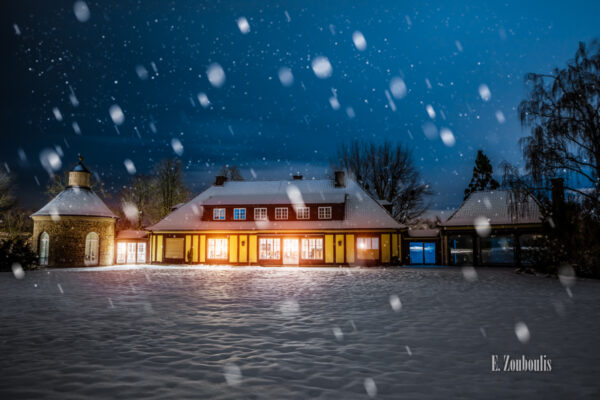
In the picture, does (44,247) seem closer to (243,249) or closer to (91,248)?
(91,248)

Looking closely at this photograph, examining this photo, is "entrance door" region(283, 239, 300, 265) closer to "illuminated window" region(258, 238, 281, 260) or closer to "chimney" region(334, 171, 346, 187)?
"illuminated window" region(258, 238, 281, 260)

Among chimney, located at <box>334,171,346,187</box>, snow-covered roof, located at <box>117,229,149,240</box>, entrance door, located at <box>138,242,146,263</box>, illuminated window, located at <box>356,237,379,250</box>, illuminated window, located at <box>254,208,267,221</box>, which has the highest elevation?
chimney, located at <box>334,171,346,187</box>

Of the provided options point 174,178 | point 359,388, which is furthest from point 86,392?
point 174,178

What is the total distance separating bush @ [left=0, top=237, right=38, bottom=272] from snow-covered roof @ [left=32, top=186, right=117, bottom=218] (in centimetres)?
322

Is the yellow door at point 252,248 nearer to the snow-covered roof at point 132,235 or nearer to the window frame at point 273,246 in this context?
the window frame at point 273,246

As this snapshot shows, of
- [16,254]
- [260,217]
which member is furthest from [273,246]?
[16,254]

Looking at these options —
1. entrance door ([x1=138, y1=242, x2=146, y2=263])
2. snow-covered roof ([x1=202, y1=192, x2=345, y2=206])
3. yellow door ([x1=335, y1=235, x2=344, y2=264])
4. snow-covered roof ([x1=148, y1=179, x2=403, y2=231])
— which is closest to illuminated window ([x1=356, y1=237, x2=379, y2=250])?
snow-covered roof ([x1=148, y1=179, x2=403, y2=231])

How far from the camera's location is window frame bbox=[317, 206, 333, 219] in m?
33.8

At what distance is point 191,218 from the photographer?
117 ft

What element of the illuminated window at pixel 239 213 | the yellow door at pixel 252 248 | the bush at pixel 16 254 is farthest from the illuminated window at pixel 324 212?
the bush at pixel 16 254

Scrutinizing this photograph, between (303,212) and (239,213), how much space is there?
16.9 feet

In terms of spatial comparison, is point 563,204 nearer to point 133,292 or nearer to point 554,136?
point 554,136

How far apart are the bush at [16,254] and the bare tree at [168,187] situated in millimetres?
20254

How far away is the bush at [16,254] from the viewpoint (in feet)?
94.2
